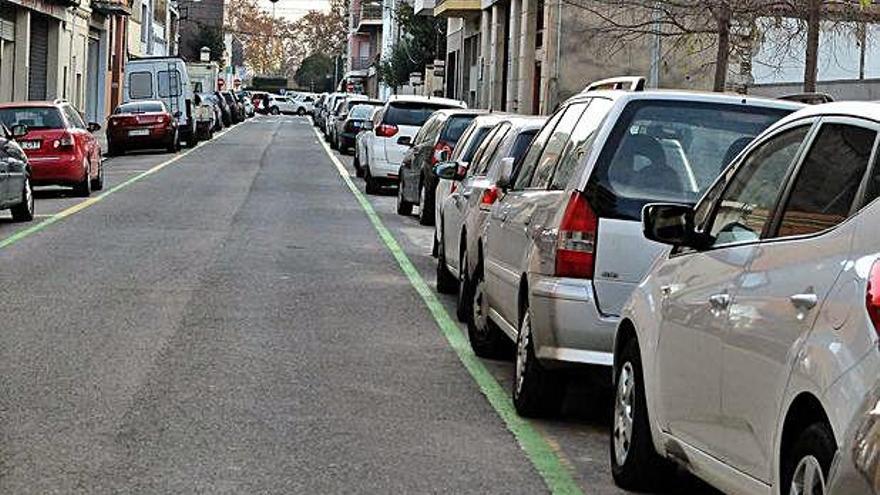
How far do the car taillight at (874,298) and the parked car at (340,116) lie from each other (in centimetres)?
4361

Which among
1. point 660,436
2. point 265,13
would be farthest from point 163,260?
point 265,13

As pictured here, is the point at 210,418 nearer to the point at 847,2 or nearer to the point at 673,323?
the point at 673,323

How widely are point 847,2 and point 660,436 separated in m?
14.5

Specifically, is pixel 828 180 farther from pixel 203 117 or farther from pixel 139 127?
pixel 203 117

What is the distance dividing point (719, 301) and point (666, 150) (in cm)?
270

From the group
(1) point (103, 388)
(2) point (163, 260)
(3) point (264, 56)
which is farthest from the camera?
(3) point (264, 56)

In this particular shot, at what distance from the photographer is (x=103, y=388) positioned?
9.42m

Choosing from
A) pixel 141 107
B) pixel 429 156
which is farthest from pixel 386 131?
pixel 141 107

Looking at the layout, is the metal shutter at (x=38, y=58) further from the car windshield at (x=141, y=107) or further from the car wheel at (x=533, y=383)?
the car wheel at (x=533, y=383)

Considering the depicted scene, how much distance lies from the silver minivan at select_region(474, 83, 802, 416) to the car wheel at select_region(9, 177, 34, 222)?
43.1 feet

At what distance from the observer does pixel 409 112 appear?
3122 centimetres

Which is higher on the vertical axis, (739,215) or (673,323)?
(739,215)

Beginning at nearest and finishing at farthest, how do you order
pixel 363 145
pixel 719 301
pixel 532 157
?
pixel 719 301, pixel 532 157, pixel 363 145

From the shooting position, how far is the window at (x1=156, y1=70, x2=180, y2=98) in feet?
166
